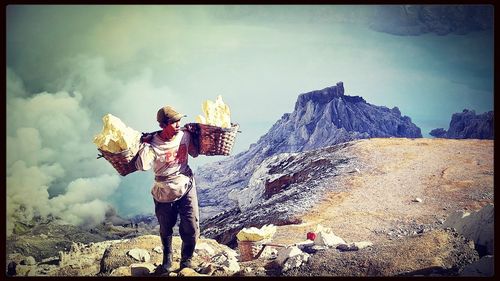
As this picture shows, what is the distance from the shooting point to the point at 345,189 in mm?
7973

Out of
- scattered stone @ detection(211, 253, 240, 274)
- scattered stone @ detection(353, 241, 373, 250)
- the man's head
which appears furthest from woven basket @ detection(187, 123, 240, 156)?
scattered stone @ detection(353, 241, 373, 250)

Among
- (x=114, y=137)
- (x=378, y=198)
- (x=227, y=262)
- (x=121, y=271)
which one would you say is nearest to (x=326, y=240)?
(x=227, y=262)

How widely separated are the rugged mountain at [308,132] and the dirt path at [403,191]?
0.56m

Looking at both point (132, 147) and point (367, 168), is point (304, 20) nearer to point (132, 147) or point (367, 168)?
point (367, 168)

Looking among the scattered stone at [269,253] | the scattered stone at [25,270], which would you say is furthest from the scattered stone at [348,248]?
the scattered stone at [25,270]

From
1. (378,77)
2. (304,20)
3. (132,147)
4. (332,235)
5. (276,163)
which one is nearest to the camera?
(132,147)

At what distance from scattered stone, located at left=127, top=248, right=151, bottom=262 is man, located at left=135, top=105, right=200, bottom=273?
604mm

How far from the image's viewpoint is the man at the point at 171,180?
5637 mm

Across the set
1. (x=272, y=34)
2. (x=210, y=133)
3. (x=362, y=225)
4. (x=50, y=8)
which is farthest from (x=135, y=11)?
(x=362, y=225)

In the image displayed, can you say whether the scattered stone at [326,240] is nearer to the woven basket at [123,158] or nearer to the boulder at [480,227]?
the boulder at [480,227]

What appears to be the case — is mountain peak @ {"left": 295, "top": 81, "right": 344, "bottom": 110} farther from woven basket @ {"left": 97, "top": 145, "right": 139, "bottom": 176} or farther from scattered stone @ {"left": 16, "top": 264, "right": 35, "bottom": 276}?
scattered stone @ {"left": 16, "top": 264, "right": 35, "bottom": 276}

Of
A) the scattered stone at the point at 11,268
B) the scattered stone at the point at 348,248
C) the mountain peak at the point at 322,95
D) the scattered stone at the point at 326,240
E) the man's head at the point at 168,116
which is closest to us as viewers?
the man's head at the point at 168,116

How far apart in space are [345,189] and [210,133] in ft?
9.81

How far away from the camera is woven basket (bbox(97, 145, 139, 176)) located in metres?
5.26
